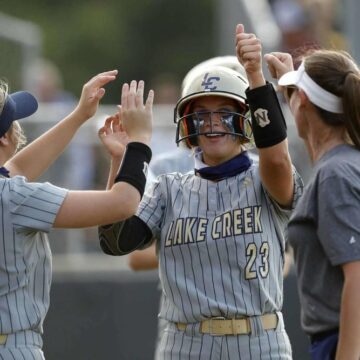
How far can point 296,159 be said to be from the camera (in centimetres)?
955

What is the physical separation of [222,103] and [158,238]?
592mm

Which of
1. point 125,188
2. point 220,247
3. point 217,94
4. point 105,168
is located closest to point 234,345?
point 220,247

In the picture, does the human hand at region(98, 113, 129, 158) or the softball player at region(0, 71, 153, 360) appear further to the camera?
the human hand at region(98, 113, 129, 158)

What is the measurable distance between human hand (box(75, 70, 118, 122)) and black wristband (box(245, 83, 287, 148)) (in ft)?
1.91

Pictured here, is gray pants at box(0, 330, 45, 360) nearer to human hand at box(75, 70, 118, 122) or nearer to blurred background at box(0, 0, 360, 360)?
human hand at box(75, 70, 118, 122)

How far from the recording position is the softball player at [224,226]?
4906mm

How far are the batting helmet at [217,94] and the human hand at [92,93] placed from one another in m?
0.32

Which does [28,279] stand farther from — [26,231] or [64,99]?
[64,99]

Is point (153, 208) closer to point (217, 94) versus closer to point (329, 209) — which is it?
point (217, 94)

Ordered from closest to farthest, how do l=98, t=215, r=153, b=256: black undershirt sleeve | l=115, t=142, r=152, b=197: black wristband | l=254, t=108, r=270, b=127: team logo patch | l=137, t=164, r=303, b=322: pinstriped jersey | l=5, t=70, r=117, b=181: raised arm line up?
l=115, t=142, r=152, b=197: black wristband
l=254, t=108, r=270, b=127: team logo patch
l=137, t=164, r=303, b=322: pinstriped jersey
l=98, t=215, r=153, b=256: black undershirt sleeve
l=5, t=70, r=117, b=181: raised arm

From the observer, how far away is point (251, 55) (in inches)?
188

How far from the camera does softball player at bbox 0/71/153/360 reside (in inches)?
182

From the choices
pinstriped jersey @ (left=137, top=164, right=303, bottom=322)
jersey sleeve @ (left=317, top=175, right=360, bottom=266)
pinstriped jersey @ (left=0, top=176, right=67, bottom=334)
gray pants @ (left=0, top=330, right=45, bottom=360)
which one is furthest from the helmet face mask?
gray pants @ (left=0, top=330, right=45, bottom=360)

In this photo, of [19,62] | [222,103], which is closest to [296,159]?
[19,62]
